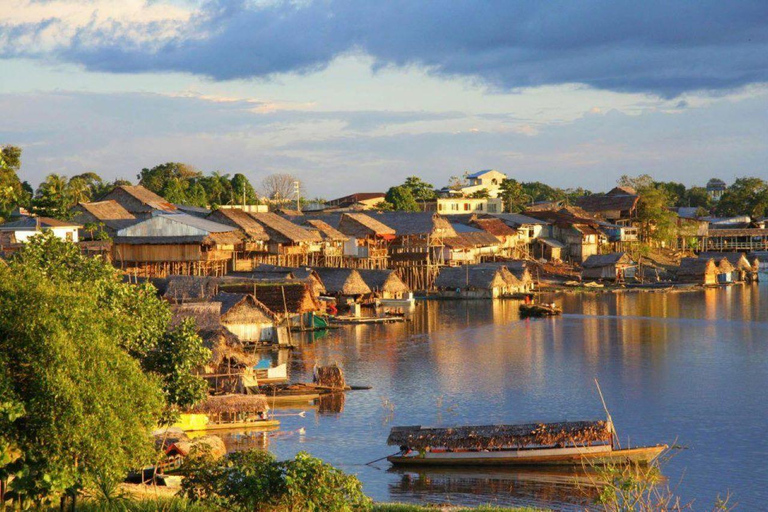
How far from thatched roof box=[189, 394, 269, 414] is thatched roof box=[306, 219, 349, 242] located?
33071 millimetres

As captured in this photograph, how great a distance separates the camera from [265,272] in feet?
158

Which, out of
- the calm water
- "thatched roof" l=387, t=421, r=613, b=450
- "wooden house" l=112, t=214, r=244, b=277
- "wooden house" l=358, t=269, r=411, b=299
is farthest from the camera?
"wooden house" l=358, t=269, r=411, b=299

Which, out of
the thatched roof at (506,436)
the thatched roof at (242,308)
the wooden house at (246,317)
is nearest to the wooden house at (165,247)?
the thatched roof at (242,308)

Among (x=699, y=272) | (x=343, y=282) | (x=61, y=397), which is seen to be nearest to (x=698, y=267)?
(x=699, y=272)

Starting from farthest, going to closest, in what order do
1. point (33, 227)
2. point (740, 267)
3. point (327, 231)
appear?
point (740, 267), point (327, 231), point (33, 227)

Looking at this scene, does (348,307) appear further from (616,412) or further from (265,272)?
(616,412)

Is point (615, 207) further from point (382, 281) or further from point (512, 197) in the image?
point (382, 281)

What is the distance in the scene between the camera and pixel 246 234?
51.0 m

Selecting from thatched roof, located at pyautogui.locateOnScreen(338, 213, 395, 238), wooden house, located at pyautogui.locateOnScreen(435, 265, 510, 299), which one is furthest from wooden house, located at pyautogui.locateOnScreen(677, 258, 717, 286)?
thatched roof, located at pyautogui.locateOnScreen(338, 213, 395, 238)

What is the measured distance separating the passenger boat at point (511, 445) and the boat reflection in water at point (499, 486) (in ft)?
0.64

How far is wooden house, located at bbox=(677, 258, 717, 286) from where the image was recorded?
226 ft

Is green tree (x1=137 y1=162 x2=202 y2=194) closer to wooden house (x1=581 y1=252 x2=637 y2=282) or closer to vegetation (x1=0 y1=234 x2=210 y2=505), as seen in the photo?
wooden house (x1=581 y1=252 x2=637 y2=282)

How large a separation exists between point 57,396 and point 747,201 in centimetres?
9326

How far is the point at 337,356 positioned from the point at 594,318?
1788 cm
